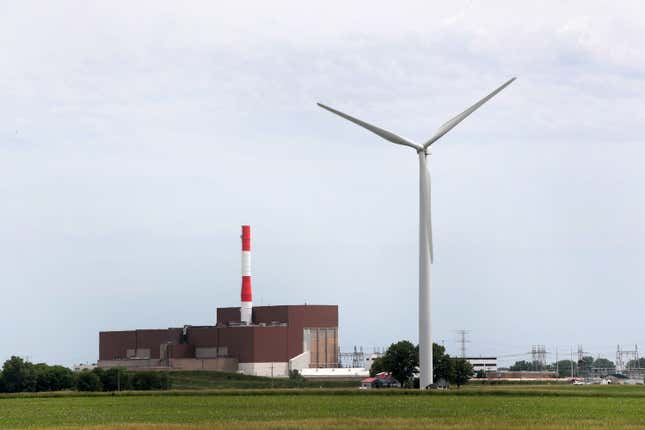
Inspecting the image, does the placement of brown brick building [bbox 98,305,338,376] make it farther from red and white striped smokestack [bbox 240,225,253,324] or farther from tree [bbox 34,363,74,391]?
tree [bbox 34,363,74,391]

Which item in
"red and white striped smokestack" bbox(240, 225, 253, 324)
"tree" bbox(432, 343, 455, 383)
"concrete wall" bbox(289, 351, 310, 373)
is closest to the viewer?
"tree" bbox(432, 343, 455, 383)

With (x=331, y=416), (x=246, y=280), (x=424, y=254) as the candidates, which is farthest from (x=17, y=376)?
(x=331, y=416)

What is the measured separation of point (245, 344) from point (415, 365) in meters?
44.0

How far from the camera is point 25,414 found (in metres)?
51.2

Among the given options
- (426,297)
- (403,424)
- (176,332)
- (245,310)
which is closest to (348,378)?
(245,310)

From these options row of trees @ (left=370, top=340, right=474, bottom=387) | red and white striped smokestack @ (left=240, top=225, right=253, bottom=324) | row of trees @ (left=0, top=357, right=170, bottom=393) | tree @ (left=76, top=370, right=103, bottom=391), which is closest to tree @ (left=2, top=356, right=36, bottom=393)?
row of trees @ (left=0, top=357, right=170, bottom=393)

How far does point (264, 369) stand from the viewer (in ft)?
506

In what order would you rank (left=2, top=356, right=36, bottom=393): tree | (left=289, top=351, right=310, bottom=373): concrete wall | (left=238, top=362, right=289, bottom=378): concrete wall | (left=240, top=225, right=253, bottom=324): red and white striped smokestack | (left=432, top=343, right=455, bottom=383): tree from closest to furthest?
(left=432, top=343, right=455, bottom=383): tree < (left=2, top=356, right=36, bottom=393): tree < (left=240, top=225, right=253, bottom=324): red and white striped smokestack < (left=238, top=362, right=289, bottom=378): concrete wall < (left=289, top=351, right=310, bottom=373): concrete wall

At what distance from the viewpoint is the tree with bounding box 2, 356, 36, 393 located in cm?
11981

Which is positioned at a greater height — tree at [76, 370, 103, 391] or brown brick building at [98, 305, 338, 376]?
brown brick building at [98, 305, 338, 376]

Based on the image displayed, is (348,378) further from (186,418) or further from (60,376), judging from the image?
(186,418)

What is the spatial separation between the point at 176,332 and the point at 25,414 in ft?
384

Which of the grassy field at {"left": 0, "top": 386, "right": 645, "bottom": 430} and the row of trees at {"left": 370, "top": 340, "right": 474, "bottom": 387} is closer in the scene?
the grassy field at {"left": 0, "top": 386, "right": 645, "bottom": 430}

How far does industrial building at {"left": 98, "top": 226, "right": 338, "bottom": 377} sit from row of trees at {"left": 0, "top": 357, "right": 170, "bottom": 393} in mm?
33447
